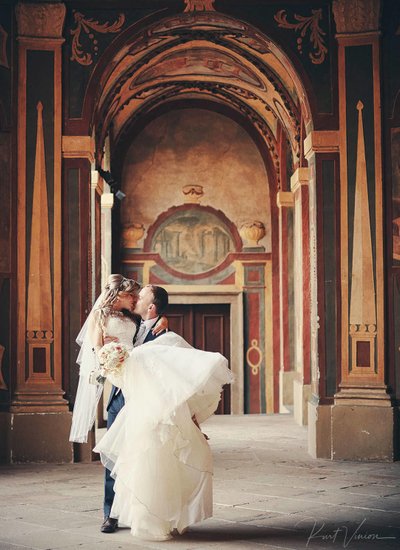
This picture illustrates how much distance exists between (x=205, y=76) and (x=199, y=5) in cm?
421

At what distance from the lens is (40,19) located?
31.3 feet

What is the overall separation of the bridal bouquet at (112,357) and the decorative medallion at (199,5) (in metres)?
5.30

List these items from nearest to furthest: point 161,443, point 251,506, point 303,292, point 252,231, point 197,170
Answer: point 161,443
point 251,506
point 303,292
point 252,231
point 197,170

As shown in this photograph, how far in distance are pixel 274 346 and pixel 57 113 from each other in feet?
23.4

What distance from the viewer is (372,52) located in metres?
9.60

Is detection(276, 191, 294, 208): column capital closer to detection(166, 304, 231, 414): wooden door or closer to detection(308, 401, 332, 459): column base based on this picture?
detection(166, 304, 231, 414): wooden door

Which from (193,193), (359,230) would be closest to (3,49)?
(359,230)

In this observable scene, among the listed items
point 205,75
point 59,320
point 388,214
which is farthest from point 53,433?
point 205,75

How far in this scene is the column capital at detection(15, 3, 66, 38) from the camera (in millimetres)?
9508

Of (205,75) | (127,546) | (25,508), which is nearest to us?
(127,546)

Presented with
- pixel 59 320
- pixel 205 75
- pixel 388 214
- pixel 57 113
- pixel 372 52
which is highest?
pixel 205 75

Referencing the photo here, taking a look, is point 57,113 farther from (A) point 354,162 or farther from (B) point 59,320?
(A) point 354,162

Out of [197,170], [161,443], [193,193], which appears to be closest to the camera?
[161,443]

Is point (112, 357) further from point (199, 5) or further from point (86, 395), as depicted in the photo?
point (199, 5)
